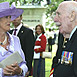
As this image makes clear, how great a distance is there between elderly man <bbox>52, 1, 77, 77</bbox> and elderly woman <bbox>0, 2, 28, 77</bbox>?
0.96 meters

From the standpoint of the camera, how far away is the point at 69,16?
104 inches

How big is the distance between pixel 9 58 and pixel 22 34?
1444mm

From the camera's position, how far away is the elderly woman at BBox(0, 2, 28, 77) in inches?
136

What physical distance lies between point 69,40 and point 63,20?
0.21 meters

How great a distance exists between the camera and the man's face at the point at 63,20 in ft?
8.76

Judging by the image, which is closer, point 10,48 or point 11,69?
point 11,69

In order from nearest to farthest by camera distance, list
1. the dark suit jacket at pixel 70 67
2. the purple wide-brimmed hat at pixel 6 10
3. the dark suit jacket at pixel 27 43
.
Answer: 1. the dark suit jacket at pixel 70 67
2. the purple wide-brimmed hat at pixel 6 10
3. the dark suit jacket at pixel 27 43

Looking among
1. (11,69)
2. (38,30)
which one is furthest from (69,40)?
(38,30)

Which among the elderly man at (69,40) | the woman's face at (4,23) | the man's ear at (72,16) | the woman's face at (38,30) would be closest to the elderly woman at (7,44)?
the woman's face at (4,23)

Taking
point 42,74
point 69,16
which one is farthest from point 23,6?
point 69,16

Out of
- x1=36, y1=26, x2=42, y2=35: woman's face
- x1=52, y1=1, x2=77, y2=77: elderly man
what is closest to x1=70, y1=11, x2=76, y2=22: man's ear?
x1=52, y1=1, x2=77, y2=77: elderly man

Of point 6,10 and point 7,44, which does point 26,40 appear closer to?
point 7,44

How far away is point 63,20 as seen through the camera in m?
2.71

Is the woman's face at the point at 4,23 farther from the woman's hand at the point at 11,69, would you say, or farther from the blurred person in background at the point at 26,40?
the blurred person in background at the point at 26,40
